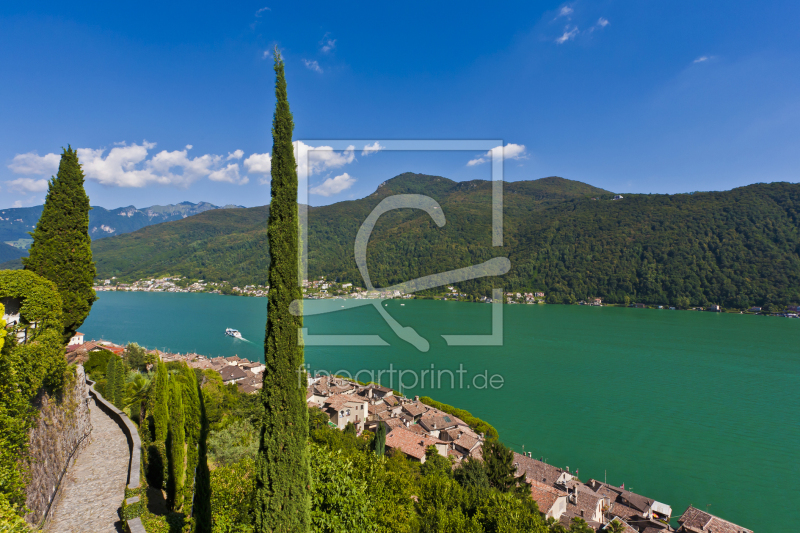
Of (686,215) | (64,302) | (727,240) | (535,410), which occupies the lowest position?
(535,410)

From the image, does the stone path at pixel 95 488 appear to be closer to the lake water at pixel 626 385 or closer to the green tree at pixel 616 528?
the green tree at pixel 616 528

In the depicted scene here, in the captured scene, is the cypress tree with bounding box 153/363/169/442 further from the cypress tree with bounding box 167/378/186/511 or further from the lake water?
the lake water

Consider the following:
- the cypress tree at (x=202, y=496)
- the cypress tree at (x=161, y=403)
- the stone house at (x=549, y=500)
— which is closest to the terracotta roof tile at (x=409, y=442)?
the stone house at (x=549, y=500)

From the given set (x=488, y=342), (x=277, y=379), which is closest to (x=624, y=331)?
(x=488, y=342)

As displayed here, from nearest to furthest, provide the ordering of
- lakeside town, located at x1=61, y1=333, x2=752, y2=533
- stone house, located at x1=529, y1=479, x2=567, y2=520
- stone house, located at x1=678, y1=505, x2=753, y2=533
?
stone house, located at x1=678, y1=505, x2=753, y2=533 → stone house, located at x1=529, y1=479, x2=567, y2=520 → lakeside town, located at x1=61, y1=333, x2=752, y2=533

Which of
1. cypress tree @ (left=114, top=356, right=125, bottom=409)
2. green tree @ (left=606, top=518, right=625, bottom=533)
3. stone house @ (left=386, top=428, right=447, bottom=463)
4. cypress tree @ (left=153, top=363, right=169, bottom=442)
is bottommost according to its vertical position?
stone house @ (left=386, top=428, right=447, bottom=463)

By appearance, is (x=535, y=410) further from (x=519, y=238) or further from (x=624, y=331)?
(x=519, y=238)

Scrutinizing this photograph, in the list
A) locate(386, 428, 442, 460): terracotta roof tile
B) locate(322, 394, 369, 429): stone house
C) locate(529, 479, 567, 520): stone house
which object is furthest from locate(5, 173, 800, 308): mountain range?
locate(529, 479, 567, 520): stone house

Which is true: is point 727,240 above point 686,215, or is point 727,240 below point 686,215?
below
